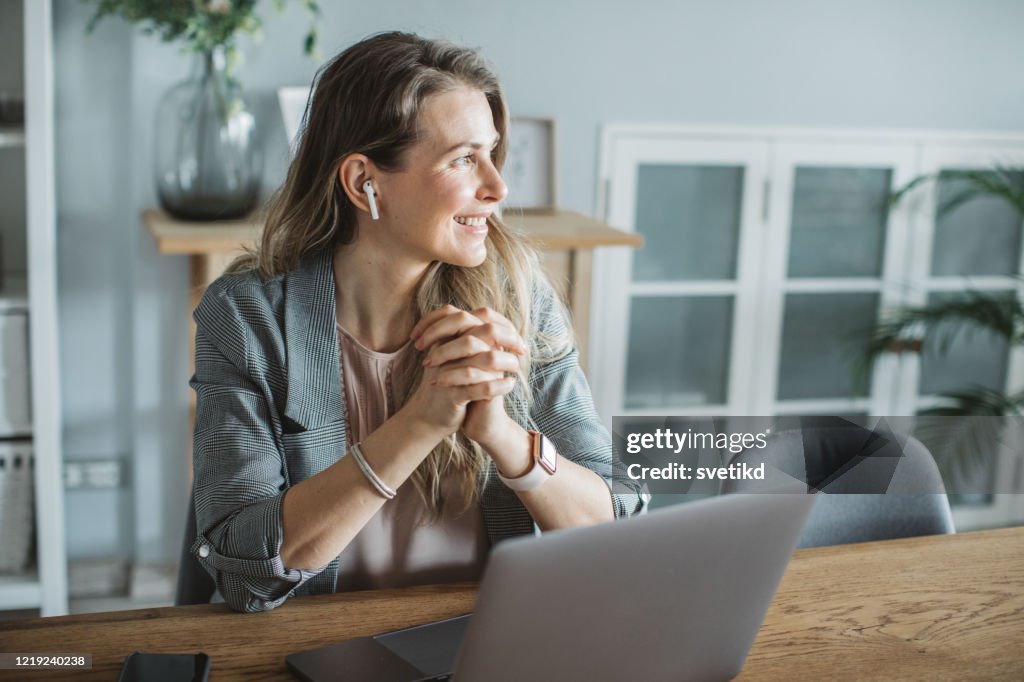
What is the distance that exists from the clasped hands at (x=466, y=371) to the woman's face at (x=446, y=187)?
202 millimetres

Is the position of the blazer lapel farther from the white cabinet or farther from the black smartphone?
the white cabinet

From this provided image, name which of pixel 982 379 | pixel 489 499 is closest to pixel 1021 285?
pixel 982 379

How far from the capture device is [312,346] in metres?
1.48

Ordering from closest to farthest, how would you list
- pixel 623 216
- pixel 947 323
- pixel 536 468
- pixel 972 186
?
pixel 536 468
pixel 623 216
pixel 972 186
pixel 947 323

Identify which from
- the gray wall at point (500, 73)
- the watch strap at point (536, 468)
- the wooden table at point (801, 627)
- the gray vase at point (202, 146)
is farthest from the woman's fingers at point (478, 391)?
the gray wall at point (500, 73)

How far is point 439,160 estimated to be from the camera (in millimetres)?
1476

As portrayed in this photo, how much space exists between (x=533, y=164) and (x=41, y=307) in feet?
4.31

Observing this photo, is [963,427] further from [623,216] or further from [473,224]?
[473,224]

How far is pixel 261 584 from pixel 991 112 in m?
2.99

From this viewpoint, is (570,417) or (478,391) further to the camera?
(570,417)

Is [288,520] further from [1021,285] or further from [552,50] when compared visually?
[1021,285]

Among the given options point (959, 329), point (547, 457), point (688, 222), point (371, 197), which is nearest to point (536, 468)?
point (547, 457)

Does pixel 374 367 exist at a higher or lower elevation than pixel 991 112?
lower

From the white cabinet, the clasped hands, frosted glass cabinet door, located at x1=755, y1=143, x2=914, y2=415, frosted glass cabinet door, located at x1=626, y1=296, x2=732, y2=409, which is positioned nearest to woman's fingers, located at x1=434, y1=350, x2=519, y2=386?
the clasped hands
